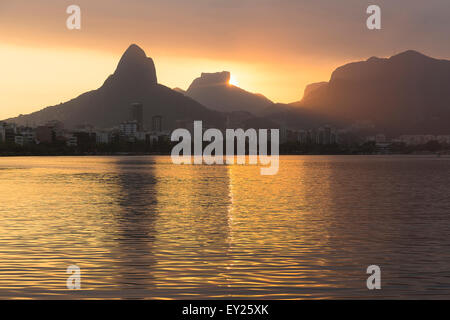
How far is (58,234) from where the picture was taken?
34094 mm

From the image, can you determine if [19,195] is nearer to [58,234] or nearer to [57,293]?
[58,234]

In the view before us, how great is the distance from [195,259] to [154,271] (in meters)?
3.17

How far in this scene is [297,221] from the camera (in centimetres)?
4156

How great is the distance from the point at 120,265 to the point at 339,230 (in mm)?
16750

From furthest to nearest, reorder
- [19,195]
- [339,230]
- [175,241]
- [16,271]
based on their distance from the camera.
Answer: [19,195] < [339,230] < [175,241] < [16,271]

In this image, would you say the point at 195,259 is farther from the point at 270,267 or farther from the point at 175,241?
the point at 175,241

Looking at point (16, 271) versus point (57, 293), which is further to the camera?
point (16, 271)

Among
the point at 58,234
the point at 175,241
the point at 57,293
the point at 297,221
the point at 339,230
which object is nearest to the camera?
the point at 57,293

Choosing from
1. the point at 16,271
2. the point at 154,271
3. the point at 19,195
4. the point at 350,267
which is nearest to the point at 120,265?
the point at 154,271

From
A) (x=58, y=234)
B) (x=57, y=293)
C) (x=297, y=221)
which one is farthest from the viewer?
(x=297, y=221)

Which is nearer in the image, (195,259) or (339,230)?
(195,259)
